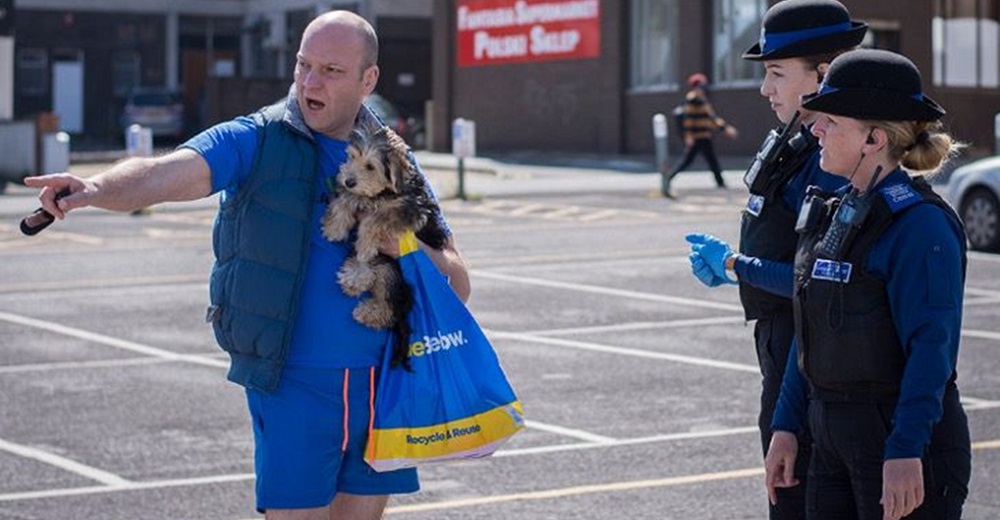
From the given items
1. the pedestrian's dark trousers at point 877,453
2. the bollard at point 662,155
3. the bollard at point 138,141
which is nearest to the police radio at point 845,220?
the pedestrian's dark trousers at point 877,453

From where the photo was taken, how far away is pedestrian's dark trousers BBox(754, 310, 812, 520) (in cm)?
542

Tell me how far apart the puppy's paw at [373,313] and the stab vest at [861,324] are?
116 cm

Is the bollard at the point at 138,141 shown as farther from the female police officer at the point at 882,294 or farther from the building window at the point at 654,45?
the female police officer at the point at 882,294

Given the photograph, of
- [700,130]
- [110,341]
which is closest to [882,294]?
[110,341]

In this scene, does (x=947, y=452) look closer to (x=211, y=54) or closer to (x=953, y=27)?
(x=953, y=27)

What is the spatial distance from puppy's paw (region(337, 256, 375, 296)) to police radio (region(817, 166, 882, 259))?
120 cm

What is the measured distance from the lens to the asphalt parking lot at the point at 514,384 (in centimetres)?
883

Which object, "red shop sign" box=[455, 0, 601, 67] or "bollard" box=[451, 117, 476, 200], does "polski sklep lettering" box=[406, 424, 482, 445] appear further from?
"red shop sign" box=[455, 0, 601, 67]

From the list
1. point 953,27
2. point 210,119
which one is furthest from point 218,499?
point 210,119

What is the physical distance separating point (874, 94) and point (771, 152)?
726 millimetres

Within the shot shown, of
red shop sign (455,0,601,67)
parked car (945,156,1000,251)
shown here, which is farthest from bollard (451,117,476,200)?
red shop sign (455,0,601,67)

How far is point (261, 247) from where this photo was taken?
206 inches

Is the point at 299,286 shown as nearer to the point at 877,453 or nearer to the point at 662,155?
the point at 877,453

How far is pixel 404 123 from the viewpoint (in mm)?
53094
